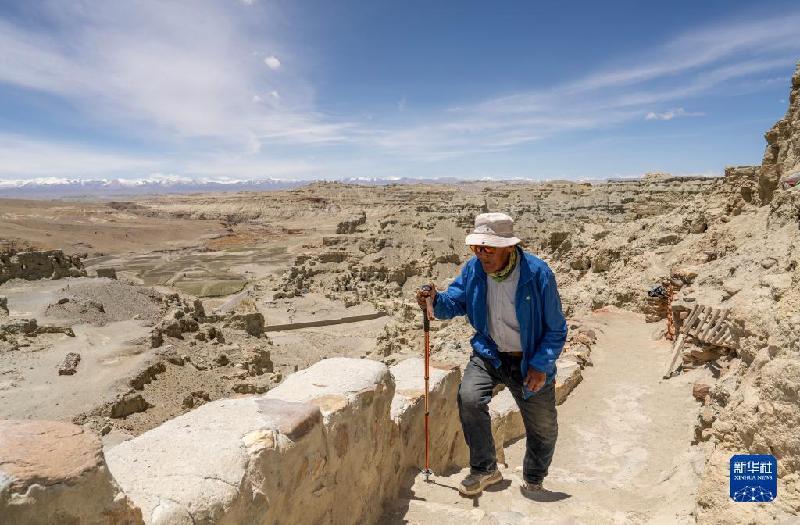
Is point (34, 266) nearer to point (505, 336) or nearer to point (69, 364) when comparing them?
point (69, 364)

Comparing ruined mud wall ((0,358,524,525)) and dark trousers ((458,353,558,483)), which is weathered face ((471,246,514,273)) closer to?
dark trousers ((458,353,558,483))

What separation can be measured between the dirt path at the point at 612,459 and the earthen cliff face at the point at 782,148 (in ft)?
15.3

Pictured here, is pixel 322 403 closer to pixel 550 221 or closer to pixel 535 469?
pixel 535 469

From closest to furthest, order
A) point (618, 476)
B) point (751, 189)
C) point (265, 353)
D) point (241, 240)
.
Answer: point (618, 476), point (751, 189), point (265, 353), point (241, 240)

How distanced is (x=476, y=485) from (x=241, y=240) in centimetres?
6890

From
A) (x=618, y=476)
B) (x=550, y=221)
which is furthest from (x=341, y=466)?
(x=550, y=221)

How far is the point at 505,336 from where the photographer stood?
3602 millimetres

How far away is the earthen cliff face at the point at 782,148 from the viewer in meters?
11.2

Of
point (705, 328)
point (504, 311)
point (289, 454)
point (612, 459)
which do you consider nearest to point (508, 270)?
point (504, 311)

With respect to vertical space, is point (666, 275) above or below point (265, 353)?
above

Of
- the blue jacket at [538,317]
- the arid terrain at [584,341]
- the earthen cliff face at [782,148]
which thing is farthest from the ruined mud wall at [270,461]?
the earthen cliff face at [782,148]

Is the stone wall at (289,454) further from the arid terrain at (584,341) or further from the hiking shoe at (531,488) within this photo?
the hiking shoe at (531,488)

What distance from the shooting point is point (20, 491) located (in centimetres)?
148

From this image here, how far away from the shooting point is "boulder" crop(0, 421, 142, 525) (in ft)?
4.88
